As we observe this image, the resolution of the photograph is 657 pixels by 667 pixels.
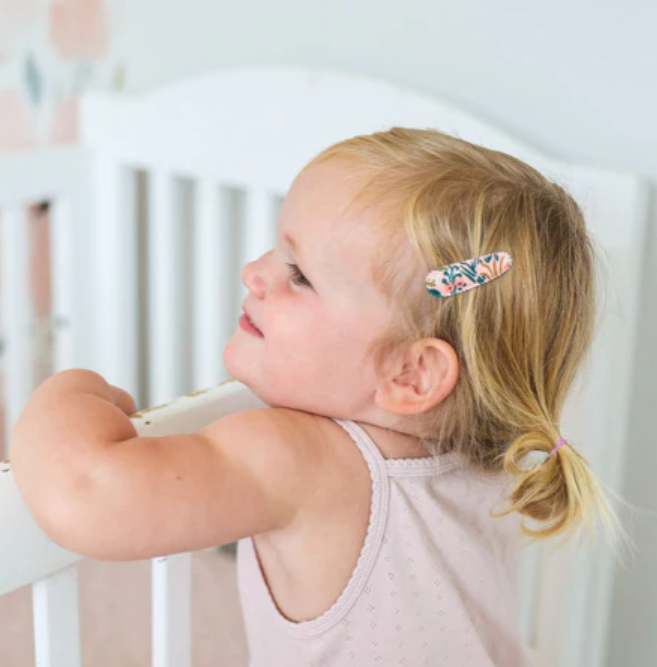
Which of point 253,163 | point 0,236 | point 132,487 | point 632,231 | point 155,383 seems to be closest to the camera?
point 132,487

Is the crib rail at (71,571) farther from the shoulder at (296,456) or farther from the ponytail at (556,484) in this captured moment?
the ponytail at (556,484)

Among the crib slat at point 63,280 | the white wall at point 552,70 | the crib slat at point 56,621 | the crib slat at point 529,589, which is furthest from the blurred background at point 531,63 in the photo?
the crib slat at point 56,621

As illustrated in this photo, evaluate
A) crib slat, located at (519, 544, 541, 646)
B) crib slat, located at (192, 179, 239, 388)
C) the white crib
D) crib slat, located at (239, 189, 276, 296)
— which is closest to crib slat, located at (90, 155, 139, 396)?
the white crib

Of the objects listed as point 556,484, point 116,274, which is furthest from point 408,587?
point 116,274

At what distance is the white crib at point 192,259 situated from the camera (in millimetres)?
763

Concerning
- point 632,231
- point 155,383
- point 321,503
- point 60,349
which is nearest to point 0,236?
point 60,349

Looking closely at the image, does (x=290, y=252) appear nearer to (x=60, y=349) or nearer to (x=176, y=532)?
(x=176, y=532)

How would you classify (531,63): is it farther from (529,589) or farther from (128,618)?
(128,618)

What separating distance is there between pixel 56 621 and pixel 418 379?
270 millimetres

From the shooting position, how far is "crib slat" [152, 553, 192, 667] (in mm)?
745

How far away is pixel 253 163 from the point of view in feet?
4.21

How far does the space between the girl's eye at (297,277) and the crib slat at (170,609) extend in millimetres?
207

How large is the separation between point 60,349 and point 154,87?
40cm

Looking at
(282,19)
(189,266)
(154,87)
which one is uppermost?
(282,19)
